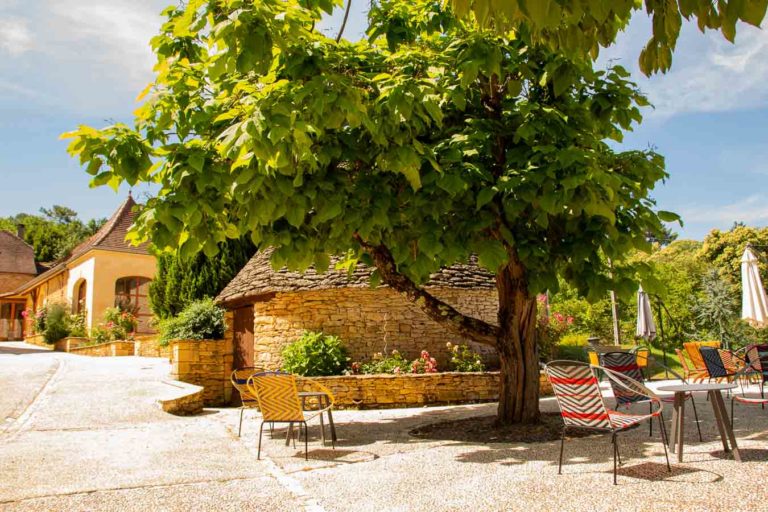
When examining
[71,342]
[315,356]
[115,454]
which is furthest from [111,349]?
[115,454]

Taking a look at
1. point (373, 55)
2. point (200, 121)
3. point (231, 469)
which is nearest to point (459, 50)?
point (373, 55)

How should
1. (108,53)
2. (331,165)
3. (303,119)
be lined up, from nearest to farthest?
(303,119), (331,165), (108,53)

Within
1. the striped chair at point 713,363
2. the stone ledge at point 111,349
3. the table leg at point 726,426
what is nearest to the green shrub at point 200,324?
the stone ledge at point 111,349

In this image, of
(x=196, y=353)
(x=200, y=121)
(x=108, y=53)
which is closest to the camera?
(x=200, y=121)

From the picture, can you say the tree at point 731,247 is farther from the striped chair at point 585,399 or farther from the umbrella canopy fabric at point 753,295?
the striped chair at point 585,399

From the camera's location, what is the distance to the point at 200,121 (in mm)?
6211

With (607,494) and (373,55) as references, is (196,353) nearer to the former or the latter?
(373,55)

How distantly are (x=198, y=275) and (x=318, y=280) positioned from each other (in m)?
8.88

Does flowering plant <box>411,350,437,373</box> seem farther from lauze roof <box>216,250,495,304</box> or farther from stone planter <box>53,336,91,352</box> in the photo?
stone planter <box>53,336,91,352</box>

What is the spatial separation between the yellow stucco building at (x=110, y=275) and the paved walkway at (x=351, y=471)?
18.0 metres

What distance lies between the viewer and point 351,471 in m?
6.18

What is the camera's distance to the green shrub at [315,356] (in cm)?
1338

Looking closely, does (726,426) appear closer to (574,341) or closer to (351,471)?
(351,471)

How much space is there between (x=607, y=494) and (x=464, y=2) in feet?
13.9
